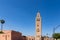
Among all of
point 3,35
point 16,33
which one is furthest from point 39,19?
point 3,35

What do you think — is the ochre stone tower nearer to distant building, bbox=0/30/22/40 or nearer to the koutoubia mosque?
the koutoubia mosque

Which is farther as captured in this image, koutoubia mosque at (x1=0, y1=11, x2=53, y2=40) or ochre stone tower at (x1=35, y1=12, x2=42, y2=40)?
ochre stone tower at (x1=35, y1=12, x2=42, y2=40)

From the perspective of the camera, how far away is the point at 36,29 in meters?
62.8

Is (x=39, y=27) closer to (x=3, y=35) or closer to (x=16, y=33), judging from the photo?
(x=16, y=33)

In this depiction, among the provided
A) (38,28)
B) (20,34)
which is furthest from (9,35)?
(38,28)

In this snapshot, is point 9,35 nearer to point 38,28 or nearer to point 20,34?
point 20,34

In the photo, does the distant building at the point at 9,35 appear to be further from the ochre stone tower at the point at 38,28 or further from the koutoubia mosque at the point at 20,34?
the ochre stone tower at the point at 38,28

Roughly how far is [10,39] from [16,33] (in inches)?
149

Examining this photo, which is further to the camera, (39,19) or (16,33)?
(39,19)

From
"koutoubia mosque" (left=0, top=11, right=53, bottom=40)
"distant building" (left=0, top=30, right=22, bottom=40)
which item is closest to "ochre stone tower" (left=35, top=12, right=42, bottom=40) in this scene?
"koutoubia mosque" (left=0, top=11, right=53, bottom=40)

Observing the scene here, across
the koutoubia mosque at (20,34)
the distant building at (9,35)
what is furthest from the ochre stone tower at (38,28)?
the distant building at (9,35)

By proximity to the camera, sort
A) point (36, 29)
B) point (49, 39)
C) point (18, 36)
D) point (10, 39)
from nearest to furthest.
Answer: point (10, 39), point (18, 36), point (36, 29), point (49, 39)

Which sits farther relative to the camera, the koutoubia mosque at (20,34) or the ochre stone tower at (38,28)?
the ochre stone tower at (38,28)

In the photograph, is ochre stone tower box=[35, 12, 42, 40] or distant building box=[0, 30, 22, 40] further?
ochre stone tower box=[35, 12, 42, 40]
